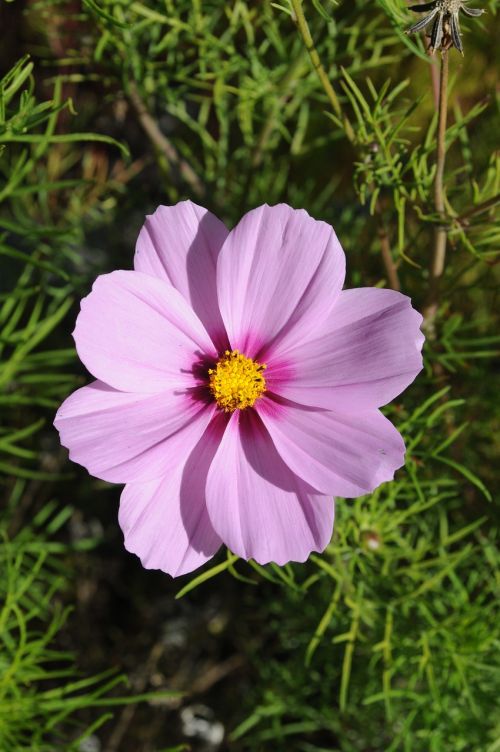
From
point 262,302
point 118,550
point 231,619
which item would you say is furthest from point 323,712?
point 262,302

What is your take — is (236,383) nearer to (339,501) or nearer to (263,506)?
(263,506)

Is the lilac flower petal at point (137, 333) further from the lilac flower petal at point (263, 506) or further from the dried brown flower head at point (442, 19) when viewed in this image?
the dried brown flower head at point (442, 19)

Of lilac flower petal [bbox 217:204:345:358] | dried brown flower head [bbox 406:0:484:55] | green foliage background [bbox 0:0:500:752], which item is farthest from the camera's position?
green foliage background [bbox 0:0:500:752]

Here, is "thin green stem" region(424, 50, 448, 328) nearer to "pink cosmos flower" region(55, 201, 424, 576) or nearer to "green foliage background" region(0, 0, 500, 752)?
"green foliage background" region(0, 0, 500, 752)

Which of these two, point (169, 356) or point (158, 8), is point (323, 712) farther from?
point (158, 8)

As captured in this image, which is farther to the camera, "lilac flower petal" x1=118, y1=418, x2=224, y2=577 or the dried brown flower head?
"lilac flower petal" x1=118, y1=418, x2=224, y2=577

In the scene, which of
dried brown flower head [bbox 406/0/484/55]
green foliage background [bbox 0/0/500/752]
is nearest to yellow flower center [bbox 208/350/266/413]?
green foliage background [bbox 0/0/500/752]
